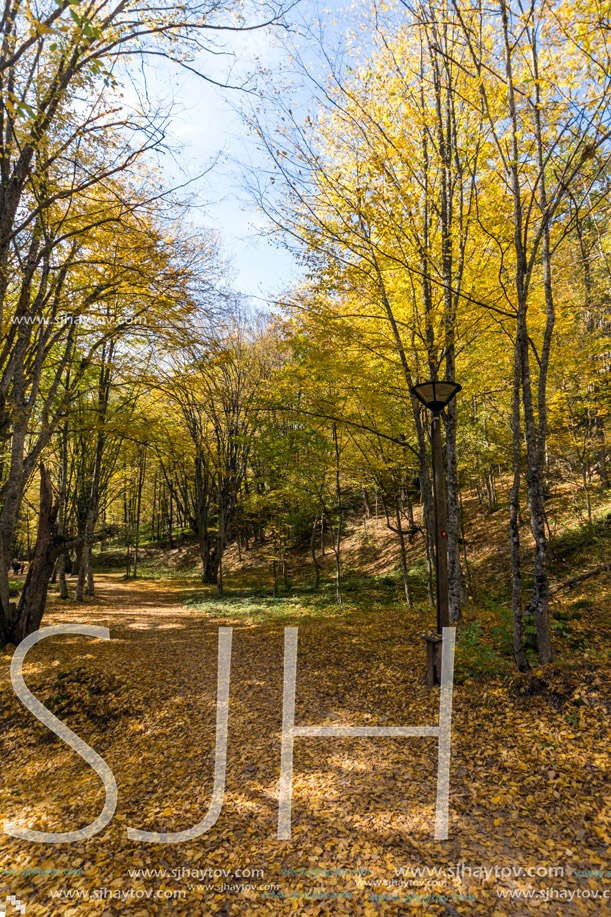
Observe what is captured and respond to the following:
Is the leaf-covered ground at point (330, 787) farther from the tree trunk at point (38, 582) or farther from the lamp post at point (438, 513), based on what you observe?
the tree trunk at point (38, 582)

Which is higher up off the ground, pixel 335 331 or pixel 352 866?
pixel 335 331

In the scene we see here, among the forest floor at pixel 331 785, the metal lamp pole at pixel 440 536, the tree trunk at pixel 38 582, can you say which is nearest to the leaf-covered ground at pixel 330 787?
the forest floor at pixel 331 785

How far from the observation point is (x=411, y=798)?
3.33 meters

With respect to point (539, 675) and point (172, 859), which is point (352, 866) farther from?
point (539, 675)

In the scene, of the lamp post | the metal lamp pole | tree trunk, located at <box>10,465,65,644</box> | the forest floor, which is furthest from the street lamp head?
tree trunk, located at <box>10,465,65,644</box>

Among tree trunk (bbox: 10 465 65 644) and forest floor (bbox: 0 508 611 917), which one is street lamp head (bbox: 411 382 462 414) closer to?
forest floor (bbox: 0 508 611 917)

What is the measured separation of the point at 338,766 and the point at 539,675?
2306mm

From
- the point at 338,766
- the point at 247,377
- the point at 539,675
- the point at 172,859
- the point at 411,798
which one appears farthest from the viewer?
the point at 247,377

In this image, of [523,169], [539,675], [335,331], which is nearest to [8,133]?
[335,331]

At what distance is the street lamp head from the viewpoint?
5035 mm

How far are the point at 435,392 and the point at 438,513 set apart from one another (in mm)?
1504

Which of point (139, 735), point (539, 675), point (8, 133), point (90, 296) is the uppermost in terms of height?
point (8, 133)

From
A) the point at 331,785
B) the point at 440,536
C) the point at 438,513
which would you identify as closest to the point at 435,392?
the point at 438,513

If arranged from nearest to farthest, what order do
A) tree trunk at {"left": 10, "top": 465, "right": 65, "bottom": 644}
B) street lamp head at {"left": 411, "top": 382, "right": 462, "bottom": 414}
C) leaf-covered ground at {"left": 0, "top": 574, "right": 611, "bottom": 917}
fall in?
leaf-covered ground at {"left": 0, "top": 574, "right": 611, "bottom": 917} → street lamp head at {"left": 411, "top": 382, "right": 462, "bottom": 414} → tree trunk at {"left": 10, "top": 465, "right": 65, "bottom": 644}
